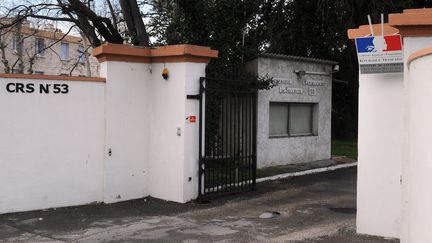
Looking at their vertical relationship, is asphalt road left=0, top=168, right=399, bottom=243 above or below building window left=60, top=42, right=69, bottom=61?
below

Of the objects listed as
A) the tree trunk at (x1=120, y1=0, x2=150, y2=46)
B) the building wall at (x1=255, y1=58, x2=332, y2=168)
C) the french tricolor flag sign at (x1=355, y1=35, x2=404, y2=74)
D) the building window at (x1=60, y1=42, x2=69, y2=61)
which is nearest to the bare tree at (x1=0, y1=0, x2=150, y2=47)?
the tree trunk at (x1=120, y1=0, x2=150, y2=46)

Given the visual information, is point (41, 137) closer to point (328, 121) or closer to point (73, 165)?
point (73, 165)

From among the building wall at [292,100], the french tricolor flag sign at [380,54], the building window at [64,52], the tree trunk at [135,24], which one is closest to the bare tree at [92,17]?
the tree trunk at [135,24]

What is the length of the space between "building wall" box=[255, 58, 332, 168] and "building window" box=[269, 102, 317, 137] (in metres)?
Answer: 0.20

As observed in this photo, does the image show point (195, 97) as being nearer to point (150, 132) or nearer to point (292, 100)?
point (150, 132)

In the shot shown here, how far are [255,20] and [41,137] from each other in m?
13.4

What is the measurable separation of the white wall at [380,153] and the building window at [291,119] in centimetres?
749

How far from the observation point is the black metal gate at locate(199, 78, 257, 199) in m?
10.0

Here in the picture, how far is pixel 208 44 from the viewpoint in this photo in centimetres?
1278

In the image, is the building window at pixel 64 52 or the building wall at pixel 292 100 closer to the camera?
the building wall at pixel 292 100

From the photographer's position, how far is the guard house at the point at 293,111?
46.7 feet

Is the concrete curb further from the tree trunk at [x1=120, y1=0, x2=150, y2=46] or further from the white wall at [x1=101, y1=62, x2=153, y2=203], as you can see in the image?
the tree trunk at [x1=120, y1=0, x2=150, y2=46]

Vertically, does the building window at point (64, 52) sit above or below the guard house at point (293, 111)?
above

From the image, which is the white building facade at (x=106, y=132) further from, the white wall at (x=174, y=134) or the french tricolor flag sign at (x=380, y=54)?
the french tricolor flag sign at (x=380, y=54)
